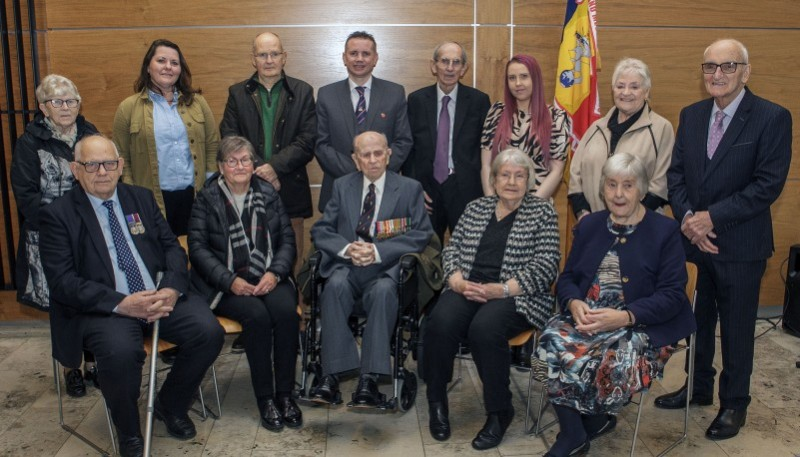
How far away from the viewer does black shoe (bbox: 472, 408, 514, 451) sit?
125 inches

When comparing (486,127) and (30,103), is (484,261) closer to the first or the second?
(486,127)

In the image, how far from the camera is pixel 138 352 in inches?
118

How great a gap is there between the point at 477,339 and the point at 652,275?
2.49 feet

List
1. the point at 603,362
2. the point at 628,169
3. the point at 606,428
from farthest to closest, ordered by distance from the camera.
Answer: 1. the point at 606,428
2. the point at 628,169
3. the point at 603,362

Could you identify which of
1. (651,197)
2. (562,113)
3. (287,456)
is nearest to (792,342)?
(651,197)

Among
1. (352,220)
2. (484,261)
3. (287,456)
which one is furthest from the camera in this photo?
(352,220)

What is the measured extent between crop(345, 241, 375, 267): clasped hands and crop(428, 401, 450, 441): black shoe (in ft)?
2.32

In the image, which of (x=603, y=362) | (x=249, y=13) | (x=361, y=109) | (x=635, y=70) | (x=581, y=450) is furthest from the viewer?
(x=249, y=13)

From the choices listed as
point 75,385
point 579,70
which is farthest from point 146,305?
point 579,70

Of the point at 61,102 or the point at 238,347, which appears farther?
the point at 238,347

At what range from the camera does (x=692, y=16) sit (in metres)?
4.91

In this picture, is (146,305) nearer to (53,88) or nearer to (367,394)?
(367,394)

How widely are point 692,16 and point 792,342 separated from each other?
2177 millimetres

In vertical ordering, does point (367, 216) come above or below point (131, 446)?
above
